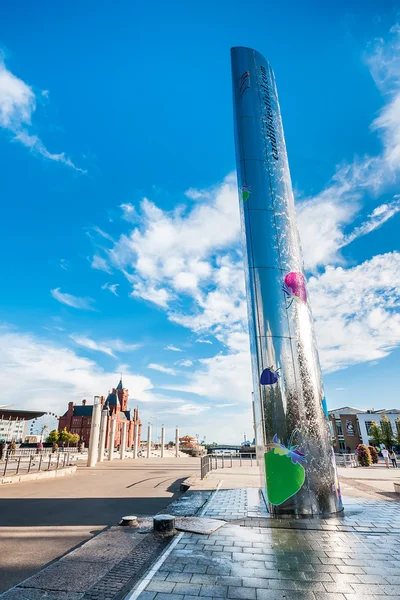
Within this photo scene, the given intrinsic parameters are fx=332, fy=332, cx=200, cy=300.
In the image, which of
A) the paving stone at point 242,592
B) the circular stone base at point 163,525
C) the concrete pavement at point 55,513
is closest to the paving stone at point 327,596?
the paving stone at point 242,592

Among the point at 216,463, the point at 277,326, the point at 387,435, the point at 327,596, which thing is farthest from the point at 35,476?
A: the point at 387,435

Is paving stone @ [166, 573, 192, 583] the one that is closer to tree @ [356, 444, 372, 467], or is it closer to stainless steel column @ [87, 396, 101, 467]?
stainless steel column @ [87, 396, 101, 467]

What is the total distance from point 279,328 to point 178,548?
6121 millimetres

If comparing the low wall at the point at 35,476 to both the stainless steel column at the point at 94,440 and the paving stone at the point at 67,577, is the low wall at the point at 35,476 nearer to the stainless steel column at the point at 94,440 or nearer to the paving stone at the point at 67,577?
the stainless steel column at the point at 94,440

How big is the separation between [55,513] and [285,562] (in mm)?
7196

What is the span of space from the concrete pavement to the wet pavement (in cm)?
235

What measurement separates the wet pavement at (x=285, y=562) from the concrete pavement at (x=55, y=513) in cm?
235

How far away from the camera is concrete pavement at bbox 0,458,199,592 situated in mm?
5926

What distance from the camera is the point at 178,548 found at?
606 centimetres

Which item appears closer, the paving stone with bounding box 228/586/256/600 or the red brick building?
the paving stone with bounding box 228/586/256/600

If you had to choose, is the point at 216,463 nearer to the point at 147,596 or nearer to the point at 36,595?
the point at 147,596

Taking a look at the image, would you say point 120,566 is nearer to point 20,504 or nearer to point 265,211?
point 20,504

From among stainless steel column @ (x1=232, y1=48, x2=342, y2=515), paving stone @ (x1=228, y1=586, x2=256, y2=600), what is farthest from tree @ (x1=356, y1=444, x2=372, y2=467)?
paving stone @ (x1=228, y1=586, x2=256, y2=600)

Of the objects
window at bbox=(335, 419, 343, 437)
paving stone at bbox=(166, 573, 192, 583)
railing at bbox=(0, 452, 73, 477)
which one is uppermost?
window at bbox=(335, 419, 343, 437)
